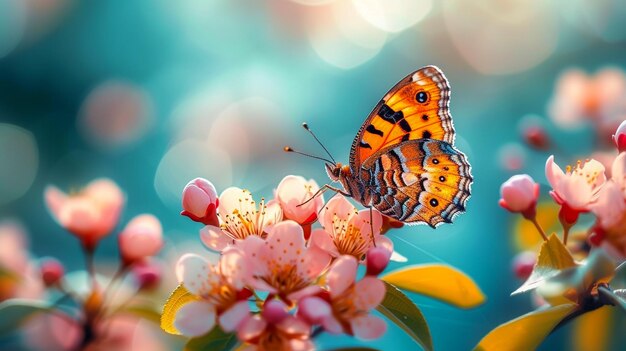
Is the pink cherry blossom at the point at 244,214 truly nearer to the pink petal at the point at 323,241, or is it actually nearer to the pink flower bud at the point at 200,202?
the pink flower bud at the point at 200,202

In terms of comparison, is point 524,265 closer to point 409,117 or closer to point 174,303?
point 409,117

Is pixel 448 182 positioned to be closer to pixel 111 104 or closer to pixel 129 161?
pixel 129 161

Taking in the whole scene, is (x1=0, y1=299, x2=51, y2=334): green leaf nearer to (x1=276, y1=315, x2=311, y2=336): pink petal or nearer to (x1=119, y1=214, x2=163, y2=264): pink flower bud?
(x1=119, y1=214, x2=163, y2=264): pink flower bud

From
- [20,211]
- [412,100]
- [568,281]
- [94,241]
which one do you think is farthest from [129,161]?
[568,281]

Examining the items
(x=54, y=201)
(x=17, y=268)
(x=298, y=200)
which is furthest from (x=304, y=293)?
(x=17, y=268)

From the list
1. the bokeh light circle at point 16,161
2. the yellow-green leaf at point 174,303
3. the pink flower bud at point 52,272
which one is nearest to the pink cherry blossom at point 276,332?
the yellow-green leaf at point 174,303
